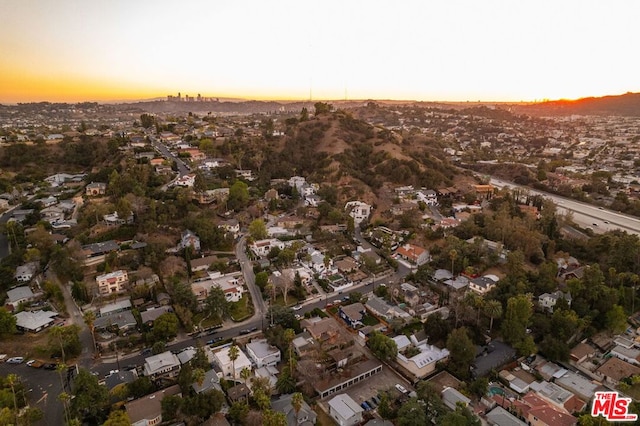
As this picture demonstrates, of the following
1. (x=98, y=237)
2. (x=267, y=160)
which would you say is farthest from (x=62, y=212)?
(x=267, y=160)

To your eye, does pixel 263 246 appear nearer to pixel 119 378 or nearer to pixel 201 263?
pixel 201 263

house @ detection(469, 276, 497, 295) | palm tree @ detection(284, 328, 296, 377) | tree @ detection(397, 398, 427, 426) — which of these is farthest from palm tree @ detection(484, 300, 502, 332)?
palm tree @ detection(284, 328, 296, 377)

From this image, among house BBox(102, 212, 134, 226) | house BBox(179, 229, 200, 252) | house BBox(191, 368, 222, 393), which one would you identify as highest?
house BBox(102, 212, 134, 226)

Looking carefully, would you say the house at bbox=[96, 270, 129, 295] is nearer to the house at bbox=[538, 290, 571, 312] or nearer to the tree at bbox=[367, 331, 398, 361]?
the tree at bbox=[367, 331, 398, 361]

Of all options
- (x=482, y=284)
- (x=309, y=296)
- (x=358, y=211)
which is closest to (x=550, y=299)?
(x=482, y=284)

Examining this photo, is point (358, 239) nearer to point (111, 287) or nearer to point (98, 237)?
point (111, 287)

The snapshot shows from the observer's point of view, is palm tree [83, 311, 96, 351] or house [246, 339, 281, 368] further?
house [246, 339, 281, 368]
